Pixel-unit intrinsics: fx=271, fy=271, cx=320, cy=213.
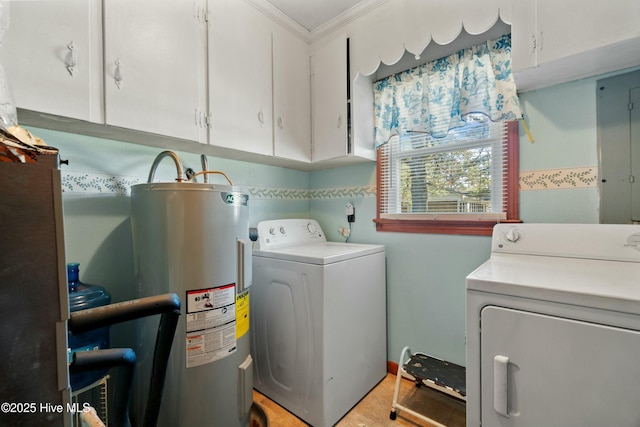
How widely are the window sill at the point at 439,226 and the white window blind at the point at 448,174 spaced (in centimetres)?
3

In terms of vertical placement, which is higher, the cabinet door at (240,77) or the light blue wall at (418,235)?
the cabinet door at (240,77)

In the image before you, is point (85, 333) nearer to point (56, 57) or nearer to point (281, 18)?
point (56, 57)

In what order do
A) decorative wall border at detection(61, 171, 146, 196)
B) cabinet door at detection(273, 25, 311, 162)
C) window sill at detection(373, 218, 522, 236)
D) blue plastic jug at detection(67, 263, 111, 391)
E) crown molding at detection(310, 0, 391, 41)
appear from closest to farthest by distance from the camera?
1. blue plastic jug at detection(67, 263, 111, 391)
2. decorative wall border at detection(61, 171, 146, 196)
3. window sill at detection(373, 218, 522, 236)
4. crown molding at detection(310, 0, 391, 41)
5. cabinet door at detection(273, 25, 311, 162)

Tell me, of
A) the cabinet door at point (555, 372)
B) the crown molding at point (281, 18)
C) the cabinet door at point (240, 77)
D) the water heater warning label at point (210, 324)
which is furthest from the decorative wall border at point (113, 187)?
the cabinet door at point (555, 372)

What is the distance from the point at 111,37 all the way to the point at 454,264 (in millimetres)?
2150

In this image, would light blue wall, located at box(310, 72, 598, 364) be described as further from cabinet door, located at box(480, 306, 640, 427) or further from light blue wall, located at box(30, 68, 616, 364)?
cabinet door, located at box(480, 306, 640, 427)

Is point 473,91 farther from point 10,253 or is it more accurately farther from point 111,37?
point 10,253

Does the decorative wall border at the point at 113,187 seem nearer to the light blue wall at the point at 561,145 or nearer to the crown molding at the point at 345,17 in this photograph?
the light blue wall at the point at 561,145

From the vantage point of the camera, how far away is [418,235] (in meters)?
1.91

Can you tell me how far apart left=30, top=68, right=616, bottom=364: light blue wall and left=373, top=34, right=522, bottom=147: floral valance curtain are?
18 centimetres

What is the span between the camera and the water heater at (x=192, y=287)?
1163 mm

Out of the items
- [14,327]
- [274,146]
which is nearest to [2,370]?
[14,327]

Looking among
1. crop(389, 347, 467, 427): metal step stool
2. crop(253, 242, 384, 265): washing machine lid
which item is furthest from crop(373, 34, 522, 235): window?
crop(389, 347, 467, 427): metal step stool

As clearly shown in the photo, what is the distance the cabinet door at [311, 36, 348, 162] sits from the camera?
6.23 feet
